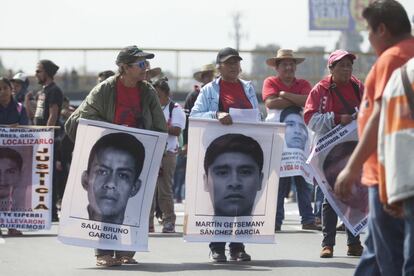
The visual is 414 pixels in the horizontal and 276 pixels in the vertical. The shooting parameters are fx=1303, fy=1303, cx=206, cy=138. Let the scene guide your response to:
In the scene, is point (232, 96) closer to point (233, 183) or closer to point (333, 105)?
point (233, 183)

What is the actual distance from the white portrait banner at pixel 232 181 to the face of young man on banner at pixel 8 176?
3.57m

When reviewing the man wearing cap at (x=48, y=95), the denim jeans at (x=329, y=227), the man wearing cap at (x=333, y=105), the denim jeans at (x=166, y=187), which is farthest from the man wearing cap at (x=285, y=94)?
the denim jeans at (x=329, y=227)

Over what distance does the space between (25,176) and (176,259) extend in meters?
3.18

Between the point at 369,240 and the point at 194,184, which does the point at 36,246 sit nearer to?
the point at 194,184

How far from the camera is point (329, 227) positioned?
39.0ft

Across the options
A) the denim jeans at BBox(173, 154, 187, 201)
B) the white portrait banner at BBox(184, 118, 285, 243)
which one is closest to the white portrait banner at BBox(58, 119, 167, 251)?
the white portrait banner at BBox(184, 118, 285, 243)

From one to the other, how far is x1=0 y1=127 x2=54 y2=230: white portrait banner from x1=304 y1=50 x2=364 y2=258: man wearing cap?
3.57m

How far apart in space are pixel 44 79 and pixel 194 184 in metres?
5.12

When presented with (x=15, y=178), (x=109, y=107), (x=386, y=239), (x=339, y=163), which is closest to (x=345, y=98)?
(x=339, y=163)

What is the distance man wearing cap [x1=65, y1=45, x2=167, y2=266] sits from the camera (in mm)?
11172

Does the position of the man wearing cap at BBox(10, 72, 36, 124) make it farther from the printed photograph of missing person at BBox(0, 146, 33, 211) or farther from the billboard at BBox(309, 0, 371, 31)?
the billboard at BBox(309, 0, 371, 31)

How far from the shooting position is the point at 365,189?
1184cm

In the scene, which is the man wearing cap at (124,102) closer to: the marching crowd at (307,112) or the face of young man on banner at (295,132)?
the marching crowd at (307,112)

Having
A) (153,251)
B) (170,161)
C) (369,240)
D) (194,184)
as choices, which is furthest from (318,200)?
(369,240)
